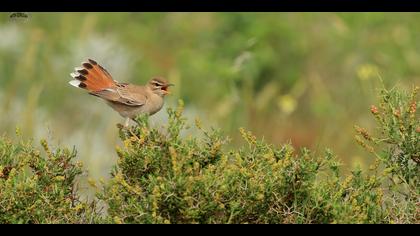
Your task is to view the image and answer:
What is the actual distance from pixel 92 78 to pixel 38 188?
191 centimetres

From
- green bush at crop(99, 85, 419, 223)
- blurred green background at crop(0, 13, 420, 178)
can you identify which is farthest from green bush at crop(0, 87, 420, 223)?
blurred green background at crop(0, 13, 420, 178)

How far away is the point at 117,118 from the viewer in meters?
9.13

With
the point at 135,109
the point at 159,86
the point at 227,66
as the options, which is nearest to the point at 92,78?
the point at 135,109

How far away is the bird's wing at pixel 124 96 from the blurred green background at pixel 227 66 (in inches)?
70.5

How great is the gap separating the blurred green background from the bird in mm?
1755

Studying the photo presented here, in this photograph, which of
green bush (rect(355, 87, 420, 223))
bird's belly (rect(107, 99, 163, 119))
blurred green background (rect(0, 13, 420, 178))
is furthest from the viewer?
blurred green background (rect(0, 13, 420, 178))

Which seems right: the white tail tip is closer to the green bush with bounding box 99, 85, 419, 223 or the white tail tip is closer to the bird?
the bird

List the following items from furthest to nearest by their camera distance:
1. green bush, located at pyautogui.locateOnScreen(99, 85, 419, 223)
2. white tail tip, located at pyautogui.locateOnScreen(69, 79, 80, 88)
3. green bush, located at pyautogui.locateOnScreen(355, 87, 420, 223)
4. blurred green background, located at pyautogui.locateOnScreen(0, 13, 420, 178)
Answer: blurred green background, located at pyautogui.locateOnScreen(0, 13, 420, 178) → white tail tip, located at pyautogui.locateOnScreen(69, 79, 80, 88) → green bush, located at pyautogui.locateOnScreen(355, 87, 420, 223) → green bush, located at pyautogui.locateOnScreen(99, 85, 419, 223)

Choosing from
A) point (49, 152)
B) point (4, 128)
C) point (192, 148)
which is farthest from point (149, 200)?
point (4, 128)

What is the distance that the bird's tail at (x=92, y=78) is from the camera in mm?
6508

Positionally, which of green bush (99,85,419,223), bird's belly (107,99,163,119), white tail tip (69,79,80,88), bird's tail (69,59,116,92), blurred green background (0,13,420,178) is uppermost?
blurred green background (0,13,420,178)

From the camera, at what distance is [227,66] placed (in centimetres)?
1112

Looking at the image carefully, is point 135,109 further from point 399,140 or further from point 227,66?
point 227,66

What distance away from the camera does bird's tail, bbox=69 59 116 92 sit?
6.51 metres
